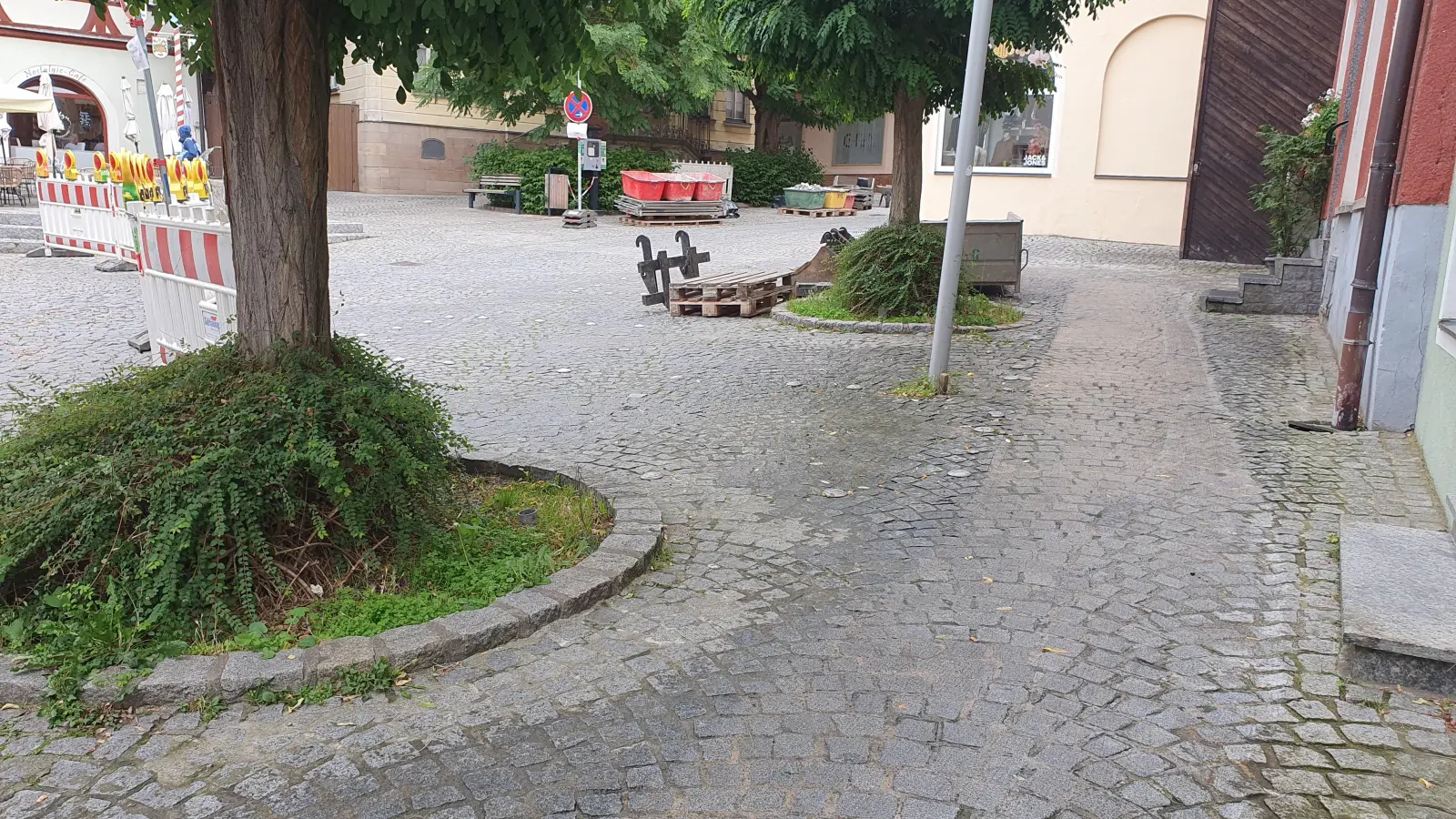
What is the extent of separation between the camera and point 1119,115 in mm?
19844

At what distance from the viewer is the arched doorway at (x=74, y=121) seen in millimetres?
26188

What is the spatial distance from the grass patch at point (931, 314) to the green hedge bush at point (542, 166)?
15.7 m

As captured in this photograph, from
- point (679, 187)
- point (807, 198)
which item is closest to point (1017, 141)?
point (679, 187)

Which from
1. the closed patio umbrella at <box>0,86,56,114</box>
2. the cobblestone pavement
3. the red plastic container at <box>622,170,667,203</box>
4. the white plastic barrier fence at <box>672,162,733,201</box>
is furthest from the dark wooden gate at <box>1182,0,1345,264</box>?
the closed patio umbrella at <box>0,86,56,114</box>

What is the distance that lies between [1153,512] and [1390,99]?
3284 millimetres

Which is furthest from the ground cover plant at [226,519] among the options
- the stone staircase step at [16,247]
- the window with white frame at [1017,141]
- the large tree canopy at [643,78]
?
the large tree canopy at [643,78]

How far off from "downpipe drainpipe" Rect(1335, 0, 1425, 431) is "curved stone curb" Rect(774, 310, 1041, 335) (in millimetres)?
3705

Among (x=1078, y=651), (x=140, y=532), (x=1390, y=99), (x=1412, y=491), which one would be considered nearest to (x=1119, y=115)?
(x=1390, y=99)

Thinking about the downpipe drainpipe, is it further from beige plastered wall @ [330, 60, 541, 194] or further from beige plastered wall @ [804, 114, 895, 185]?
beige plastered wall @ [804, 114, 895, 185]

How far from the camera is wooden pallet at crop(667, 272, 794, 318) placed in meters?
11.2

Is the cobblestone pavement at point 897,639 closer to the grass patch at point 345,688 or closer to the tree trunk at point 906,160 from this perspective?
the grass patch at point 345,688

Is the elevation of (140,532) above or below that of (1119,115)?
below

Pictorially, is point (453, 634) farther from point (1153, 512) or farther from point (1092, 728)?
point (1153, 512)

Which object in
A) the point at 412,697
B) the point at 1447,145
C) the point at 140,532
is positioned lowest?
the point at 412,697
